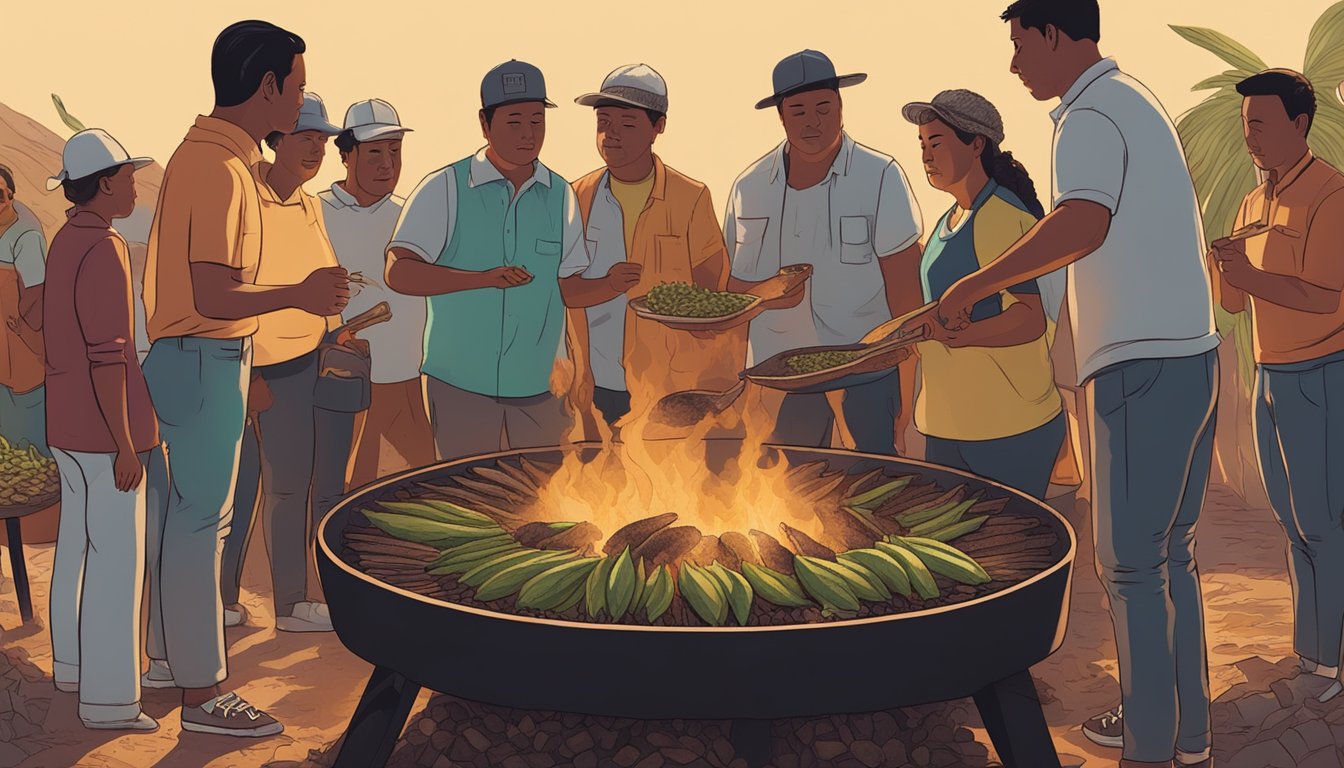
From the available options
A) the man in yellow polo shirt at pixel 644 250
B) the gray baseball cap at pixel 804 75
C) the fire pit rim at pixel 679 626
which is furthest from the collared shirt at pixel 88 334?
the gray baseball cap at pixel 804 75

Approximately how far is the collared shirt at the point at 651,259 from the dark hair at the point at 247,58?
5.91ft

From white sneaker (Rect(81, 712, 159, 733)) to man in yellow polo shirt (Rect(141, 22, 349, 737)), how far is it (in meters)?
0.12

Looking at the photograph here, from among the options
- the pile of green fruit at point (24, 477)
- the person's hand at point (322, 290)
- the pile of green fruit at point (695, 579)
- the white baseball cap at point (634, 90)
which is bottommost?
the pile of green fruit at point (24, 477)

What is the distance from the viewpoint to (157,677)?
5.45 m

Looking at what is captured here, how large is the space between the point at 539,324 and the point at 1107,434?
2.61 metres

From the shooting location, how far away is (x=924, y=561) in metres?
3.77

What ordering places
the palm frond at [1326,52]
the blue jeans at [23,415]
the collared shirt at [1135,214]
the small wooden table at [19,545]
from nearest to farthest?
the collared shirt at [1135,214], the small wooden table at [19,545], the blue jeans at [23,415], the palm frond at [1326,52]

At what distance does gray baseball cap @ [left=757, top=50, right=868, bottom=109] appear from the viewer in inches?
223

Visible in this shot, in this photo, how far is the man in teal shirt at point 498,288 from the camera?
5.74 m

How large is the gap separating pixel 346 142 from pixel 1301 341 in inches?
169

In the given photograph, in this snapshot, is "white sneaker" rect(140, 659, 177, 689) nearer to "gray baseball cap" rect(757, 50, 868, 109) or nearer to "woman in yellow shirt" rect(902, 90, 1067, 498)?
"woman in yellow shirt" rect(902, 90, 1067, 498)

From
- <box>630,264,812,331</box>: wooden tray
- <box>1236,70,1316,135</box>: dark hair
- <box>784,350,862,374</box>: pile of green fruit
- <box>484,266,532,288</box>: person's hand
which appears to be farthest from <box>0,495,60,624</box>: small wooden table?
<box>1236,70,1316,135</box>: dark hair

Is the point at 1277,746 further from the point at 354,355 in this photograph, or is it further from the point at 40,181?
the point at 40,181

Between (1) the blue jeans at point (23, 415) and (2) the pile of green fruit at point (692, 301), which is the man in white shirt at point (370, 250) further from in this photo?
(1) the blue jeans at point (23, 415)
